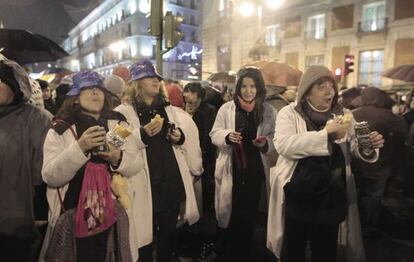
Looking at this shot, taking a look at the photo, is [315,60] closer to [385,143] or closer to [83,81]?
[385,143]

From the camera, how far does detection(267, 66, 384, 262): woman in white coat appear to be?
3.04 metres

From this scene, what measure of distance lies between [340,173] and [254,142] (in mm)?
962

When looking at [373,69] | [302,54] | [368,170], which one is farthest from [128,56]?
[368,170]

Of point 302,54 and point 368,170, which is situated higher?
point 302,54

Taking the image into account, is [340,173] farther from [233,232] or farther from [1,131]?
[1,131]

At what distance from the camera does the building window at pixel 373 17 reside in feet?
70.3

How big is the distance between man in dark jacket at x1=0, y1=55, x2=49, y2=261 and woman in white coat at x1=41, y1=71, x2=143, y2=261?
0.86 ft

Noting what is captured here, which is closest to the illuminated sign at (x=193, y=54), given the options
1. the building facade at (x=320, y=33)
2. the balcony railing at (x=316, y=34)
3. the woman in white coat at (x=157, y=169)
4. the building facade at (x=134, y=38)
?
the building facade at (x=134, y=38)

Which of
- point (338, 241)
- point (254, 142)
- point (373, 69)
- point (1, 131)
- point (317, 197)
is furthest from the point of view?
point (373, 69)

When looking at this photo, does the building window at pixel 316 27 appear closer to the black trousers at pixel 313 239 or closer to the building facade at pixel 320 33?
the building facade at pixel 320 33

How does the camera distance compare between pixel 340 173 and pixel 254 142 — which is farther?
pixel 254 142

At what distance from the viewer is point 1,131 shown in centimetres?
276

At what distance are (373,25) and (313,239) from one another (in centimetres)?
2189

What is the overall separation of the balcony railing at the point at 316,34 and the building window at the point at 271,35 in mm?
2863
